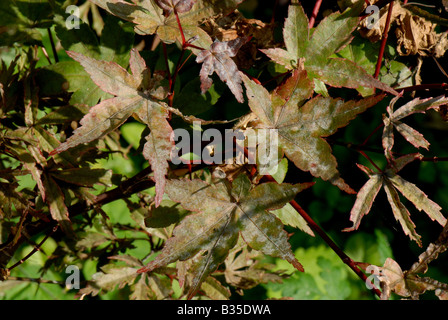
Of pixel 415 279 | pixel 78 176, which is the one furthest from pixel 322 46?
pixel 78 176

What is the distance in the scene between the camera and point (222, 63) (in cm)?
67

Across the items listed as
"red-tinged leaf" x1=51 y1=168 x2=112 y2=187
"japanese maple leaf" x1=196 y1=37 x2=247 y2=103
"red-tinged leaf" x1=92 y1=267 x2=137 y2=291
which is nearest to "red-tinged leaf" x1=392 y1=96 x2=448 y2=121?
"japanese maple leaf" x1=196 y1=37 x2=247 y2=103

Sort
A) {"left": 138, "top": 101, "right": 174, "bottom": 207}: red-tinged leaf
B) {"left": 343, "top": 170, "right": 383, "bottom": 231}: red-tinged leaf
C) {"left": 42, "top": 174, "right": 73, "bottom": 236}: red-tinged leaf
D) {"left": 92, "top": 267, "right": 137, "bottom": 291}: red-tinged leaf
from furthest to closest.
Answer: {"left": 92, "top": 267, "right": 137, "bottom": 291}: red-tinged leaf, {"left": 42, "top": 174, "right": 73, "bottom": 236}: red-tinged leaf, {"left": 343, "top": 170, "right": 383, "bottom": 231}: red-tinged leaf, {"left": 138, "top": 101, "right": 174, "bottom": 207}: red-tinged leaf

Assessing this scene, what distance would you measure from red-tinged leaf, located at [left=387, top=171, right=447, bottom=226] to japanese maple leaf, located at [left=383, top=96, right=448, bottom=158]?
61 mm

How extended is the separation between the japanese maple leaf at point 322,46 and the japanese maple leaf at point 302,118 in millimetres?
73

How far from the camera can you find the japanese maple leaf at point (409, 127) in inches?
28.8

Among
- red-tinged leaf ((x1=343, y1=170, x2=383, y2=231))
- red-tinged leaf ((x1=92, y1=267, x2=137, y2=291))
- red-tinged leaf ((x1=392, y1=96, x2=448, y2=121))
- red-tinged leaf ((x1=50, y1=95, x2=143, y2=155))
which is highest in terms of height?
red-tinged leaf ((x1=50, y1=95, x2=143, y2=155))

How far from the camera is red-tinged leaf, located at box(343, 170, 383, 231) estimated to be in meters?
0.71

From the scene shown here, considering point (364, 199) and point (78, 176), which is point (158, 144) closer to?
point (78, 176)

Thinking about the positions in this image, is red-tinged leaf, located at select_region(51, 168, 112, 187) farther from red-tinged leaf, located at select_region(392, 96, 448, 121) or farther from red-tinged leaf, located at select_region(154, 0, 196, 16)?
red-tinged leaf, located at select_region(392, 96, 448, 121)

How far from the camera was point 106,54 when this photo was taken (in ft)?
2.81

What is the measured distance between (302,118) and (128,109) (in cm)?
33

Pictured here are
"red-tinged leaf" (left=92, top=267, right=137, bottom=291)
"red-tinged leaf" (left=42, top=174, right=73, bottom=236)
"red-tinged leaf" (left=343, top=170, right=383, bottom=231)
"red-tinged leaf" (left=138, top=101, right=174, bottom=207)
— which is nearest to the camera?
"red-tinged leaf" (left=138, top=101, right=174, bottom=207)

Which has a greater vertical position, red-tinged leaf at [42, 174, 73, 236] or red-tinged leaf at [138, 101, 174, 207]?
red-tinged leaf at [138, 101, 174, 207]
